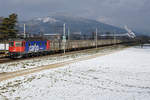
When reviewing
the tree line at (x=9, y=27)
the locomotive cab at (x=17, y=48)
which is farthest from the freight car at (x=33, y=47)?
the tree line at (x=9, y=27)

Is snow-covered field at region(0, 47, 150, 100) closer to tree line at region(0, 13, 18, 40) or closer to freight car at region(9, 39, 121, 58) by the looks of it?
freight car at region(9, 39, 121, 58)

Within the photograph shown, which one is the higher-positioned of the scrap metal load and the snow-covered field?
the scrap metal load

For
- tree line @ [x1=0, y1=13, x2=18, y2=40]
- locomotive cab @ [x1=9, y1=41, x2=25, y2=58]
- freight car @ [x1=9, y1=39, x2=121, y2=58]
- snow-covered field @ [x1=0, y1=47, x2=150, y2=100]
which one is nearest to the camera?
snow-covered field @ [x1=0, y1=47, x2=150, y2=100]

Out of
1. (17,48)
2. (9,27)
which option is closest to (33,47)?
A: (17,48)

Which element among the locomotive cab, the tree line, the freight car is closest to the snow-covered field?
the locomotive cab

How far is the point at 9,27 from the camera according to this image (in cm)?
6369

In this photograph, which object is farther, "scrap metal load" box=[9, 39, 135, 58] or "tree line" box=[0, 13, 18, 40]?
"tree line" box=[0, 13, 18, 40]

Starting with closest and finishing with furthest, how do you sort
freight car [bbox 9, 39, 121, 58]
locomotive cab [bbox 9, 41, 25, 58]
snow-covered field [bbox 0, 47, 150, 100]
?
snow-covered field [bbox 0, 47, 150, 100]
locomotive cab [bbox 9, 41, 25, 58]
freight car [bbox 9, 39, 121, 58]

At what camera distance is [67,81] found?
16.7 meters

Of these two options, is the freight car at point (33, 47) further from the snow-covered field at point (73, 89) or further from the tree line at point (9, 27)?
the tree line at point (9, 27)

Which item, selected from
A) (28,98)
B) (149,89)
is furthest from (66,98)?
(149,89)

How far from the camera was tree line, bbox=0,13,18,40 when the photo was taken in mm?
61881

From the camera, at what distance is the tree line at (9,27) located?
61.9 metres

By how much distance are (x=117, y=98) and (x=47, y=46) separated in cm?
3223
